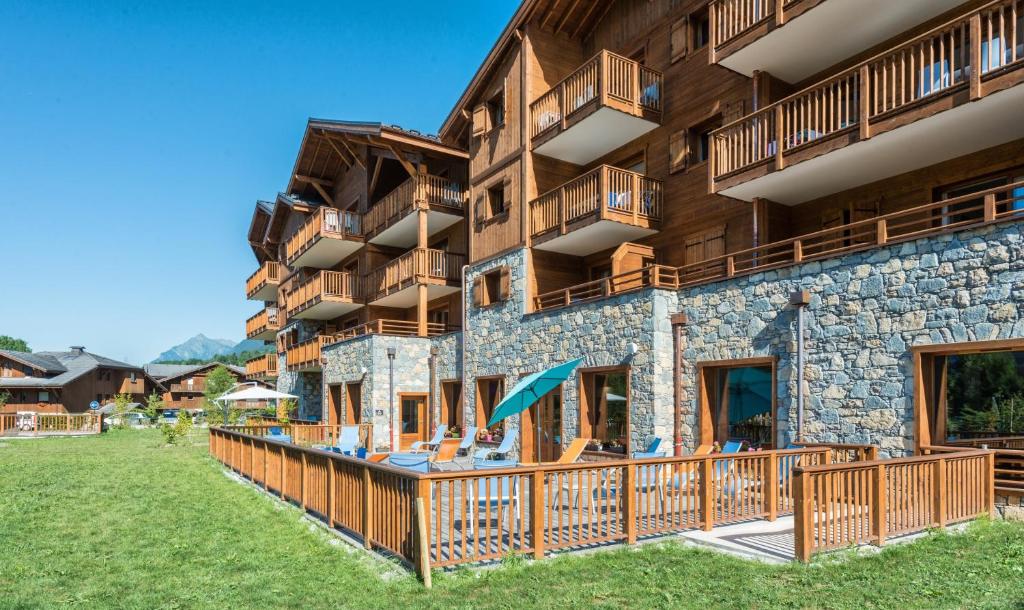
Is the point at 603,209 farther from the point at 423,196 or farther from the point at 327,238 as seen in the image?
the point at 327,238

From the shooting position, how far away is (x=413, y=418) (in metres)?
A: 22.5

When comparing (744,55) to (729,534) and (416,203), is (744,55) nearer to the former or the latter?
(729,534)

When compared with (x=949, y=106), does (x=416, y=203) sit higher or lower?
higher

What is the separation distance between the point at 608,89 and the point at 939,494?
34.1 ft

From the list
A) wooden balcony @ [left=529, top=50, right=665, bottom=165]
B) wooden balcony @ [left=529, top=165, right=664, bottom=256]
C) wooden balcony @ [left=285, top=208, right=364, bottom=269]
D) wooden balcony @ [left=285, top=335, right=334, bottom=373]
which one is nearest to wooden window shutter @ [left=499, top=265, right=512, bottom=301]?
wooden balcony @ [left=529, top=165, right=664, bottom=256]

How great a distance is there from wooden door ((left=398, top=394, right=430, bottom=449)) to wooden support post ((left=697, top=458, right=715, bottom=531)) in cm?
1523

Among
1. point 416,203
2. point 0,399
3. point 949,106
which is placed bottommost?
point 0,399

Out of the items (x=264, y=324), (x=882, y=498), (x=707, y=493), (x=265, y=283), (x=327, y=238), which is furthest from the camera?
(x=264, y=324)

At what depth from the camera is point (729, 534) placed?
7.54m

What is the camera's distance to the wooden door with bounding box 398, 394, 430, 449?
2227 centimetres

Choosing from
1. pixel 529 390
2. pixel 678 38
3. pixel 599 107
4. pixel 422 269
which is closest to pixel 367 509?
pixel 529 390

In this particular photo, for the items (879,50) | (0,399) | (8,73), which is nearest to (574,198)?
(879,50)

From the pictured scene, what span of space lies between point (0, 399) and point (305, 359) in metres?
21.1

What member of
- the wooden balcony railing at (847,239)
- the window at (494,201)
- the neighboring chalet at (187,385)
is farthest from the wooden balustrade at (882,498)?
the neighboring chalet at (187,385)
